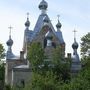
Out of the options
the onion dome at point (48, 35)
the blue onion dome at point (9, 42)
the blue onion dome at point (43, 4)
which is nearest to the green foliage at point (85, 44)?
the onion dome at point (48, 35)

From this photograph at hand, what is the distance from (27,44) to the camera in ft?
165

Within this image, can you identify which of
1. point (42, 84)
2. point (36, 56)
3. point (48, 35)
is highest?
point (48, 35)

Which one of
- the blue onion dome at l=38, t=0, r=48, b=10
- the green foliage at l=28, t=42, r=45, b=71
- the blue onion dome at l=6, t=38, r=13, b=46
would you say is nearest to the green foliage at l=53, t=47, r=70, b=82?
the green foliage at l=28, t=42, r=45, b=71

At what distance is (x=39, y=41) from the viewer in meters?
50.1

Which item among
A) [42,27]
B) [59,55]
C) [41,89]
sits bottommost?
[41,89]

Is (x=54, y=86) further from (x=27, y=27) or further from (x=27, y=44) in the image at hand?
(x=27, y=27)

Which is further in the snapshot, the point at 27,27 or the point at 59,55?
the point at 27,27

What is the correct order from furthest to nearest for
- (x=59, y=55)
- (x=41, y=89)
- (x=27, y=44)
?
1. (x=27, y=44)
2. (x=59, y=55)
3. (x=41, y=89)

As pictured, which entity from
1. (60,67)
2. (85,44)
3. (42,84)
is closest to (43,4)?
(60,67)

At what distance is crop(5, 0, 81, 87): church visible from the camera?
4800cm

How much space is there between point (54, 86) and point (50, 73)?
5.83m

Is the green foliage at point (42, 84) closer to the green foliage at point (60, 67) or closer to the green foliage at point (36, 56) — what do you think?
the green foliage at point (36, 56)

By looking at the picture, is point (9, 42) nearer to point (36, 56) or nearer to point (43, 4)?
point (43, 4)

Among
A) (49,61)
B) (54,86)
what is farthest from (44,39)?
(54,86)
